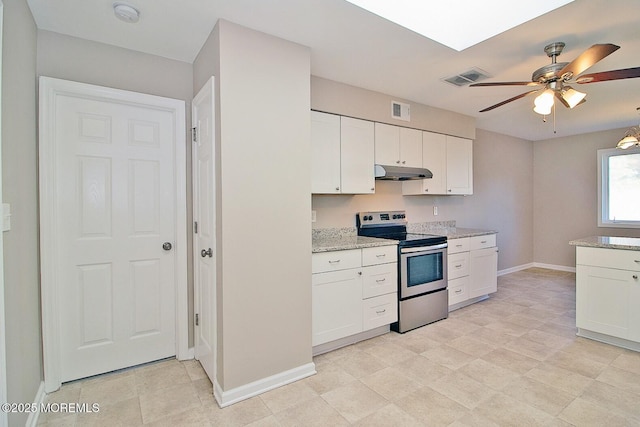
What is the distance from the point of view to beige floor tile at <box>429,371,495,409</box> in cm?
199

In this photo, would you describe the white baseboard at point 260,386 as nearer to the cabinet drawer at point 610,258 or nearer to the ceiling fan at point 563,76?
the ceiling fan at point 563,76

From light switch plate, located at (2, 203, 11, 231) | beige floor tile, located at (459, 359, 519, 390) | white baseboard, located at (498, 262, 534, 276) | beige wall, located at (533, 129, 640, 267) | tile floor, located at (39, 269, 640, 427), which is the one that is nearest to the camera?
light switch plate, located at (2, 203, 11, 231)

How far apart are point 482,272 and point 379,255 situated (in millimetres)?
1826

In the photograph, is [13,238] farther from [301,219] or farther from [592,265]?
[592,265]

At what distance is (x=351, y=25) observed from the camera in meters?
2.09

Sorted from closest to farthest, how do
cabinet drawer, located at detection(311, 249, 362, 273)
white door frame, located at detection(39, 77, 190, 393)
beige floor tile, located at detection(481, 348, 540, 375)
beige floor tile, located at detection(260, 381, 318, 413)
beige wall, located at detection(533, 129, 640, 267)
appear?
beige floor tile, located at detection(260, 381, 318, 413) < white door frame, located at detection(39, 77, 190, 393) < beige floor tile, located at detection(481, 348, 540, 375) < cabinet drawer, located at detection(311, 249, 362, 273) < beige wall, located at detection(533, 129, 640, 267)

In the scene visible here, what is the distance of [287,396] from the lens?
80.9 inches

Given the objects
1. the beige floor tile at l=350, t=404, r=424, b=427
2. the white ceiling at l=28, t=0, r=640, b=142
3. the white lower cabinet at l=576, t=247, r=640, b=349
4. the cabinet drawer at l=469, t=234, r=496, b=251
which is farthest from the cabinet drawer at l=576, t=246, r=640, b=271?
the beige floor tile at l=350, t=404, r=424, b=427

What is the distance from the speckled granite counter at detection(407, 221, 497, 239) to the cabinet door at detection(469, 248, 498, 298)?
0.23 m

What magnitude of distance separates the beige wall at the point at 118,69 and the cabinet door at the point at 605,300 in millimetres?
3605

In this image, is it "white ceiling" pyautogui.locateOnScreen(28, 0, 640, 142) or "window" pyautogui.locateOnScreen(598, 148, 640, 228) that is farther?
"window" pyautogui.locateOnScreen(598, 148, 640, 228)

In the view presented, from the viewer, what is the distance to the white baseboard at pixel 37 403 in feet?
5.66

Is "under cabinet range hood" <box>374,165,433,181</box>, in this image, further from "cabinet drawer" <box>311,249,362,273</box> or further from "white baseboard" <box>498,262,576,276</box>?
"white baseboard" <box>498,262,576,276</box>

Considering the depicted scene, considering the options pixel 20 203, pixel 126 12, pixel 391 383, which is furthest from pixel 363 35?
pixel 391 383
